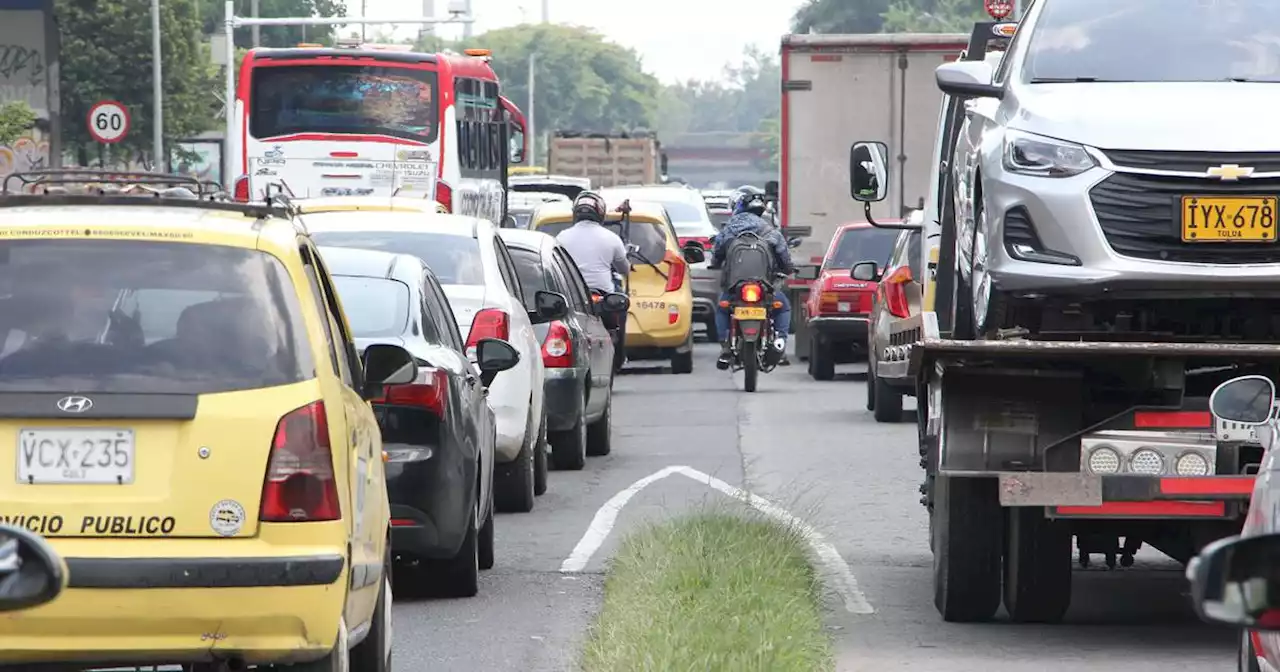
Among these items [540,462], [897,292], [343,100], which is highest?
[343,100]

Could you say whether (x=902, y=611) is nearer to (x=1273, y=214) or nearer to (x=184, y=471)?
(x=1273, y=214)

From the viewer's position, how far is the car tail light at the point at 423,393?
10.3 meters

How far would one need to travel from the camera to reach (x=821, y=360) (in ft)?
85.6

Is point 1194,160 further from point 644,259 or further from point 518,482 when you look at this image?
point 644,259

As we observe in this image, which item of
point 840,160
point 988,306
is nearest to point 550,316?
point 988,306

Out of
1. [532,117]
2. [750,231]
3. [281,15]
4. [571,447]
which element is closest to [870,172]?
[571,447]

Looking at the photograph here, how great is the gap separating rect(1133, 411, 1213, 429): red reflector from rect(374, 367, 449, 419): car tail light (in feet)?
8.96

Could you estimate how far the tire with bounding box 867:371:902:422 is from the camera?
20.5m

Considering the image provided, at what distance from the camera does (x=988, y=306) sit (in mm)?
9898

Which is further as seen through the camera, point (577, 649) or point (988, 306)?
point (988, 306)

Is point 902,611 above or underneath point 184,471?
underneath

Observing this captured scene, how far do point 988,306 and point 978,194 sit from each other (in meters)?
0.60

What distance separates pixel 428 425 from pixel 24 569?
6.55 meters

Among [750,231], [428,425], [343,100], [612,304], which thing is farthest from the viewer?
[343,100]
